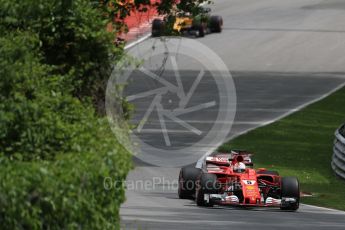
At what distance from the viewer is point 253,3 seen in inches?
2854

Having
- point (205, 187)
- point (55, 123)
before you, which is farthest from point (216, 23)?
point (55, 123)

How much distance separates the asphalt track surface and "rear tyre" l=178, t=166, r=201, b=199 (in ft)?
0.83

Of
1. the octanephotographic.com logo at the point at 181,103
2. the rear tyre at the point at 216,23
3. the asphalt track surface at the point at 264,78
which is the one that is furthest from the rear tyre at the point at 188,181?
the rear tyre at the point at 216,23

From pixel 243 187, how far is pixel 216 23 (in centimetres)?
3935

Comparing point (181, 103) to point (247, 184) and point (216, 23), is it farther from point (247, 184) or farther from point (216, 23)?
point (247, 184)

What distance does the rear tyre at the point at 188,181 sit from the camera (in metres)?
24.6

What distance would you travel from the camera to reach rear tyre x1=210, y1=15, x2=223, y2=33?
6189cm

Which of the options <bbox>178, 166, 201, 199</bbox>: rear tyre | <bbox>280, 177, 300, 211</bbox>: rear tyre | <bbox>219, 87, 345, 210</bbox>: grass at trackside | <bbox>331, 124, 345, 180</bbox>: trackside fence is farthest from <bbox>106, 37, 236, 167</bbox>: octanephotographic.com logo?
<bbox>331, 124, 345, 180</bbox>: trackside fence

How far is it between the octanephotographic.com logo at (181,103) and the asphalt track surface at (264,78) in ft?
2.02

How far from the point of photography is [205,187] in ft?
75.5

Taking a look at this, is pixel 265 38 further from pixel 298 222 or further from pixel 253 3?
pixel 298 222

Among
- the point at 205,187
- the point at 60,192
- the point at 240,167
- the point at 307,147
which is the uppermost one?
the point at 60,192

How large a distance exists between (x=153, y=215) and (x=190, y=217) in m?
0.61

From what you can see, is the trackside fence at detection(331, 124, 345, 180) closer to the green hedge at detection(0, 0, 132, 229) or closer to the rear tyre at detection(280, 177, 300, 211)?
the rear tyre at detection(280, 177, 300, 211)
